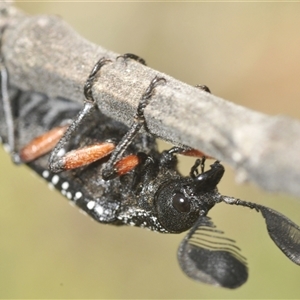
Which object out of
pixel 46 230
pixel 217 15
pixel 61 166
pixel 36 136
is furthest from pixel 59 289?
pixel 217 15

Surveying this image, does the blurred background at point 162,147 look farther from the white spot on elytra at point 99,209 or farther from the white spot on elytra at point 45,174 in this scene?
the white spot on elytra at point 99,209

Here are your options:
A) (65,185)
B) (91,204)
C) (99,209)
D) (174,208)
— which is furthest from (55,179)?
(174,208)

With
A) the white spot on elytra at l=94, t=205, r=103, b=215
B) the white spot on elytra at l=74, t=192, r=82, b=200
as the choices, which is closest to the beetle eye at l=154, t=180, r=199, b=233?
the white spot on elytra at l=94, t=205, r=103, b=215

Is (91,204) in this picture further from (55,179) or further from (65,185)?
(55,179)

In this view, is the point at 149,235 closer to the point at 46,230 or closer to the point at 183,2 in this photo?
the point at 46,230

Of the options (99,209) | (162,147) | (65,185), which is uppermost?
(162,147)

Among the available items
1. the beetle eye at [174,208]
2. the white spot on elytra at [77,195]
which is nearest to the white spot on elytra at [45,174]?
the white spot on elytra at [77,195]

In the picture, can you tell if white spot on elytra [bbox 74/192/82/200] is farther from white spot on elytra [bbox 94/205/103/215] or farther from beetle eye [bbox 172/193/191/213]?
beetle eye [bbox 172/193/191/213]
